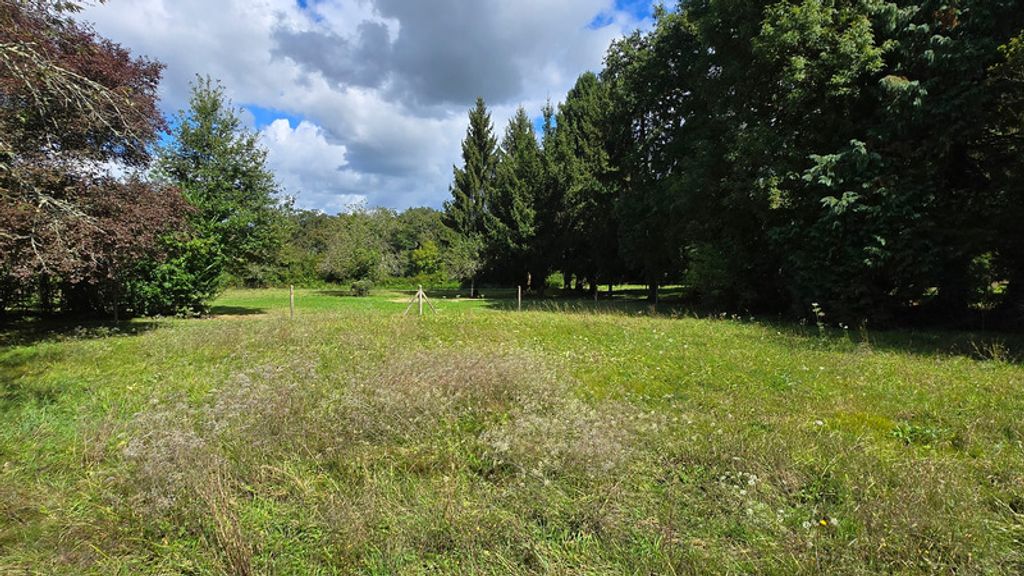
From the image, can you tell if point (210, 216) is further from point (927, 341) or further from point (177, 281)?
point (927, 341)

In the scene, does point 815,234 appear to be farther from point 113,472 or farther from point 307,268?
point 307,268

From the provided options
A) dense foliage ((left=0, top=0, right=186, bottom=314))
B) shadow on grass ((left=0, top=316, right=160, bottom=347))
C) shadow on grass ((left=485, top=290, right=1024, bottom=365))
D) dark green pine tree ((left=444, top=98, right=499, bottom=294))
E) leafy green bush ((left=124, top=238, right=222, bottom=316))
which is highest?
dark green pine tree ((left=444, top=98, right=499, bottom=294))

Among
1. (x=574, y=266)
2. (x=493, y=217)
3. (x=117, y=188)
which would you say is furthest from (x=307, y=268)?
(x=117, y=188)

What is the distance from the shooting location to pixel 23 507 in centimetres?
312

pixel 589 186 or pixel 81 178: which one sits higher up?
pixel 589 186

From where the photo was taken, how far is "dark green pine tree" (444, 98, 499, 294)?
37250mm

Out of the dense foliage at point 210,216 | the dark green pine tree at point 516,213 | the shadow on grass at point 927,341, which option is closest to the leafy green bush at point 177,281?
the dense foliage at point 210,216

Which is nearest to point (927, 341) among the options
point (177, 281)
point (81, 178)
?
point (81, 178)

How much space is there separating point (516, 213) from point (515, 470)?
26.6 meters

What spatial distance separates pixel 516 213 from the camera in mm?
29406

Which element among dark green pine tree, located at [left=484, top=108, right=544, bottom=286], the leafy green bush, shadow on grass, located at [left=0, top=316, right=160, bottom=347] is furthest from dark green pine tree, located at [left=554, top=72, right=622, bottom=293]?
shadow on grass, located at [left=0, top=316, right=160, bottom=347]

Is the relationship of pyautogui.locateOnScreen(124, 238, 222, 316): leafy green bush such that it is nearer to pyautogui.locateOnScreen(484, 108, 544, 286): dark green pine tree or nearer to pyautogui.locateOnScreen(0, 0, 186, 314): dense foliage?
pyautogui.locateOnScreen(0, 0, 186, 314): dense foliage

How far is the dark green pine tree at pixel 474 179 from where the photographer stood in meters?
37.2

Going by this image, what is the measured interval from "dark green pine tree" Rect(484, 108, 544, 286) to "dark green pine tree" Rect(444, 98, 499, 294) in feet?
14.3
